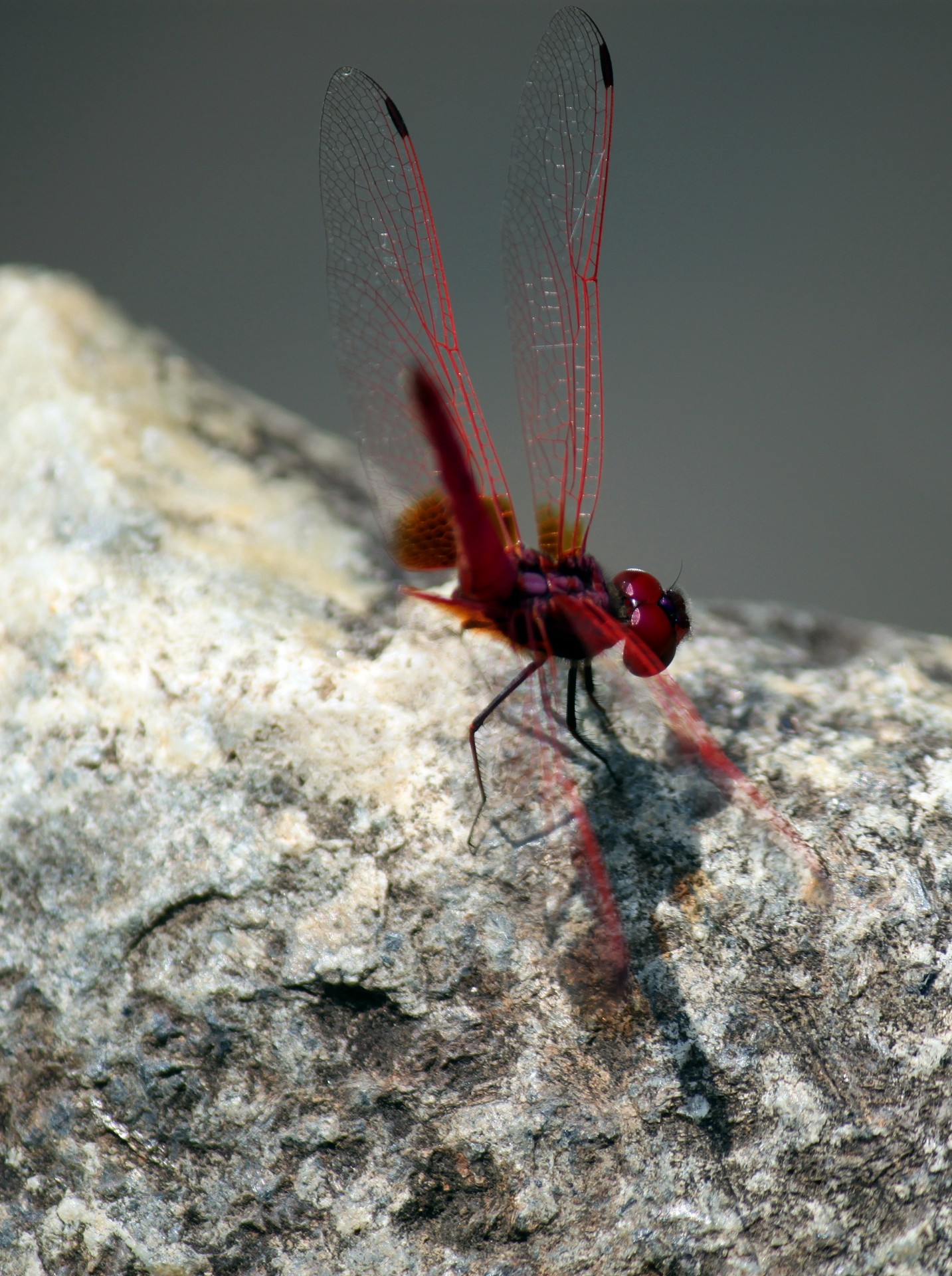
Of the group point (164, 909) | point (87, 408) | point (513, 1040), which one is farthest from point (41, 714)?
point (513, 1040)

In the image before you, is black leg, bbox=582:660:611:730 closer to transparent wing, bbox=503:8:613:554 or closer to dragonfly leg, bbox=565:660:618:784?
dragonfly leg, bbox=565:660:618:784

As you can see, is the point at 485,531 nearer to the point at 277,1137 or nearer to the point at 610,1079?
the point at 610,1079

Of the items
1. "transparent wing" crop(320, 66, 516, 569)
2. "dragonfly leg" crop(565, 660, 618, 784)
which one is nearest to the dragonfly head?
"dragonfly leg" crop(565, 660, 618, 784)

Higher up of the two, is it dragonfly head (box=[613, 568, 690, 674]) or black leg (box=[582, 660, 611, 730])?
dragonfly head (box=[613, 568, 690, 674])

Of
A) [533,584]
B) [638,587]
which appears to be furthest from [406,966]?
[638,587]

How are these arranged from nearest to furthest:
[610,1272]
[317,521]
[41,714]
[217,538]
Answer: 1. [610,1272]
2. [41,714]
3. [217,538]
4. [317,521]

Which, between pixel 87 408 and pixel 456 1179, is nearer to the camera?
pixel 456 1179
